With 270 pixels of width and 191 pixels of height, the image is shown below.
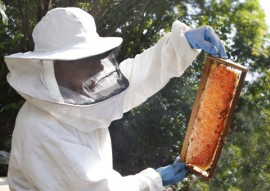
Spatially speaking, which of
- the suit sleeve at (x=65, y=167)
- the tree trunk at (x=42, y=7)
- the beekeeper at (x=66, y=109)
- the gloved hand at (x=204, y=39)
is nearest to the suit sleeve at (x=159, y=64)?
the gloved hand at (x=204, y=39)

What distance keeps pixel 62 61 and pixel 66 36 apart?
0.12 metres

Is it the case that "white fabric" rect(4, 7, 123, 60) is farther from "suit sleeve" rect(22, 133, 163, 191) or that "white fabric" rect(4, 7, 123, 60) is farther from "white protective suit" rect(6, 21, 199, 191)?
"suit sleeve" rect(22, 133, 163, 191)

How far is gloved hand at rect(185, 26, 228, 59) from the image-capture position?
2.34 metres

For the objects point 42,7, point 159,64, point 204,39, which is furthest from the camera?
point 42,7

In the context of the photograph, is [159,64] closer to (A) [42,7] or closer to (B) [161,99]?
(B) [161,99]

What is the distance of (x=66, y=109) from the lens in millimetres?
1955

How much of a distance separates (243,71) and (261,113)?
555cm

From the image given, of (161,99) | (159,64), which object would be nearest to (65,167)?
(159,64)

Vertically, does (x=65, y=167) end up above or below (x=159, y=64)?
below

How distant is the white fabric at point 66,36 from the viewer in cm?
196

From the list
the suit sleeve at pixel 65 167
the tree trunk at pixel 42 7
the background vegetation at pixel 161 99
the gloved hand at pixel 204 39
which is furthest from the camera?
the background vegetation at pixel 161 99

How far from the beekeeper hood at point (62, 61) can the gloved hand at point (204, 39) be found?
0.47 m

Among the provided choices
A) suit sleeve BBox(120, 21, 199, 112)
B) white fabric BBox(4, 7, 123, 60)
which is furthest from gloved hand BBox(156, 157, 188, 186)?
white fabric BBox(4, 7, 123, 60)

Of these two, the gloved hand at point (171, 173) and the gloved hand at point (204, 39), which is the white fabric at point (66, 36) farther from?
the gloved hand at point (171, 173)
